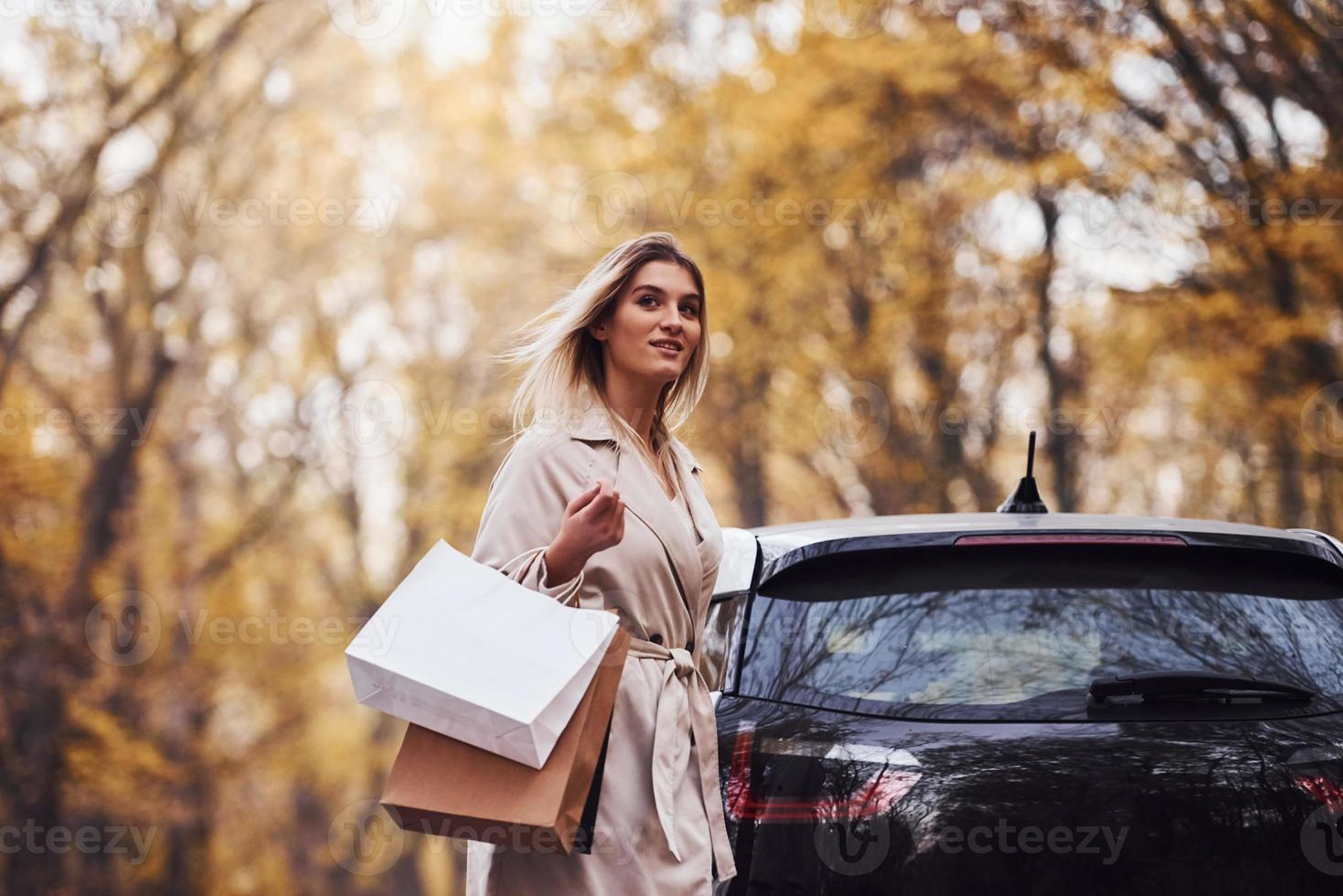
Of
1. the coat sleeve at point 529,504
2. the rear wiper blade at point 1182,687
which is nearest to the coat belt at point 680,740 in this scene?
the coat sleeve at point 529,504

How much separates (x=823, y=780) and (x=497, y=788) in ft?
2.26

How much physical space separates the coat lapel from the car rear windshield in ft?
0.77

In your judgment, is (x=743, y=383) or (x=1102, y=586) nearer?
(x=1102, y=586)

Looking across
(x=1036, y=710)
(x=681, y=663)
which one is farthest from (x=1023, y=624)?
(x=681, y=663)

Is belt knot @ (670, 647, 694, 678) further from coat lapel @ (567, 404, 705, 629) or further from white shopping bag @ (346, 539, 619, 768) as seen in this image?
white shopping bag @ (346, 539, 619, 768)

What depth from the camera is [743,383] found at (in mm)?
17078

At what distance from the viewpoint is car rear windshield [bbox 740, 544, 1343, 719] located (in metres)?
2.94

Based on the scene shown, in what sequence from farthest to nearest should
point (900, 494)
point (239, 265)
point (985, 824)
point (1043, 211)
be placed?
1. point (239, 265)
2. point (900, 494)
3. point (1043, 211)
4. point (985, 824)

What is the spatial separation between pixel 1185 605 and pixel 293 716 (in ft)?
66.7

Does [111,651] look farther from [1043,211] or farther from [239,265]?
[1043,211]

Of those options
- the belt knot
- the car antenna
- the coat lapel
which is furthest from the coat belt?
the car antenna

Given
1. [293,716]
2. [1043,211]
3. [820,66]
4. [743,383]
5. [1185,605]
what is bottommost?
[293,716]

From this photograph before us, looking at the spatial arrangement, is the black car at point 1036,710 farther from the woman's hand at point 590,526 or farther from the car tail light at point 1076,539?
the woman's hand at point 590,526

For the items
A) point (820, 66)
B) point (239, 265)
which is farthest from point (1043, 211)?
point (239, 265)
